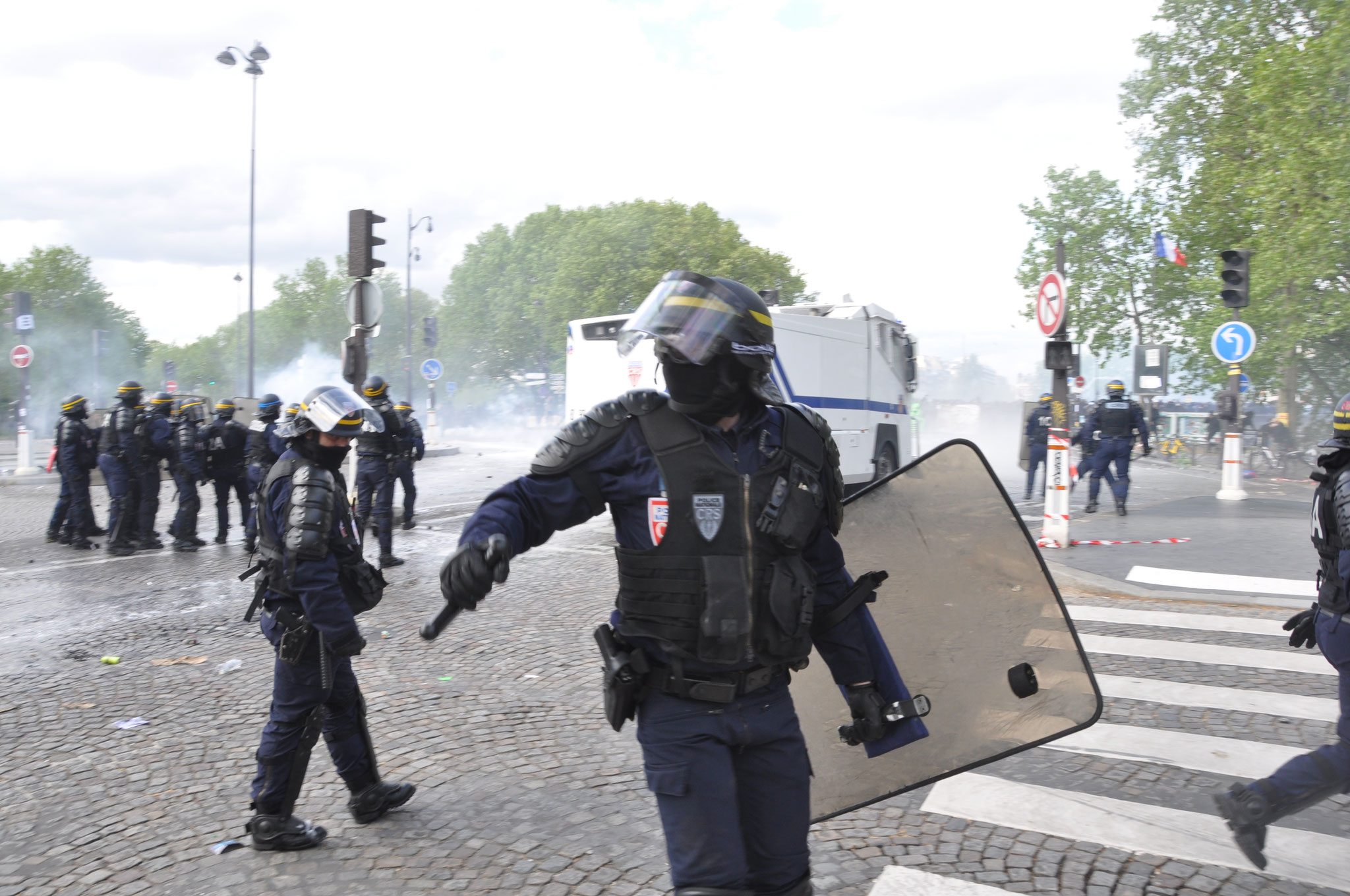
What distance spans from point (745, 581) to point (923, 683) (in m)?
0.87

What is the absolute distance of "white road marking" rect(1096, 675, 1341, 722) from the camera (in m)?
4.79

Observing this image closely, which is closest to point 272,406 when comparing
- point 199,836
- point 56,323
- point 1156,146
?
point 199,836

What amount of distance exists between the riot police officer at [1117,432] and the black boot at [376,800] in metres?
11.9

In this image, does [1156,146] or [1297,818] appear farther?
[1156,146]

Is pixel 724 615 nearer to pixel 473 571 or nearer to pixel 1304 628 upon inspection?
pixel 473 571

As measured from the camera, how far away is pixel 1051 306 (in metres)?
10.2

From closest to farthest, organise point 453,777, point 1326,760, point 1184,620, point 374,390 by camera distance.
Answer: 1. point 1326,760
2. point 453,777
3. point 1184,620
4. point 374,390

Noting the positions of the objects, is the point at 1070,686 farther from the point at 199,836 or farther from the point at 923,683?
the point at 199,836

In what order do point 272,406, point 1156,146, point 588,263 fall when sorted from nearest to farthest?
1. point 272,406
2. point 1156,146
3. point 588,263

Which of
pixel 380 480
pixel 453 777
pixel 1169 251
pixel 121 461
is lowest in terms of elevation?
pixel 453 777

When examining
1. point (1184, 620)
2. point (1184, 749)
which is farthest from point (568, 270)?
point (1184, 749)

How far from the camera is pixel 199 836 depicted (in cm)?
346

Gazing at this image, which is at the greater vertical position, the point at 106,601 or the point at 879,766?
the point at 879,766

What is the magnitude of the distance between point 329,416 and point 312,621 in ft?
2.51
